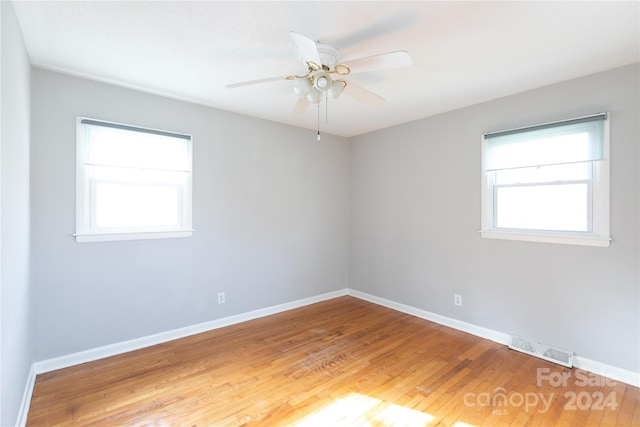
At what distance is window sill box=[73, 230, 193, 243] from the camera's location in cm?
255

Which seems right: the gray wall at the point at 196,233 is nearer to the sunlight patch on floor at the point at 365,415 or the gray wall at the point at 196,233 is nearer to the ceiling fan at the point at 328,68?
the ceiling fan at the point at 328,68

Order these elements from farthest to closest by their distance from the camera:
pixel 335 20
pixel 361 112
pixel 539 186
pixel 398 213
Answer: pixel 398 213 → pixel 361 112 → pixel 539 186 → pixel 335 20

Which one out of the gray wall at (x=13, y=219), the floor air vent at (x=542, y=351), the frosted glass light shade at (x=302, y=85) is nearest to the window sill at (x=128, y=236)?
the gray wall at (x=13, y=219)

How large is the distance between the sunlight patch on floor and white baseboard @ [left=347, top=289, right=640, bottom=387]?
152cm

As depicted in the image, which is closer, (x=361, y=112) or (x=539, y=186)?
(x=539, y=186)

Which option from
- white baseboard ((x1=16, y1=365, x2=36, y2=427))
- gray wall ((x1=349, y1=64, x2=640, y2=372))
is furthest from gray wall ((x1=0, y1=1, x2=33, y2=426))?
gray wall ((x1=349, y1=64, x2=640, y2=372))

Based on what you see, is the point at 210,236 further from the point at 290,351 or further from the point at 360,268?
the point at 360,268

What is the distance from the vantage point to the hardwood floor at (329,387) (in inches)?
75.2

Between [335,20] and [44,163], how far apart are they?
8.16ft

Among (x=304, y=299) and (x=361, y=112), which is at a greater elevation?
(x=361, y=112)

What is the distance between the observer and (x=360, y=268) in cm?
448

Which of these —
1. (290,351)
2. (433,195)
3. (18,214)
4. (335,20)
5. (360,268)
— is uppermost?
(335,20)

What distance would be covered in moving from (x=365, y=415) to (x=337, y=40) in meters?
2.45

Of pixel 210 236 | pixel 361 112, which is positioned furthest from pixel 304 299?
pixel 361 112
